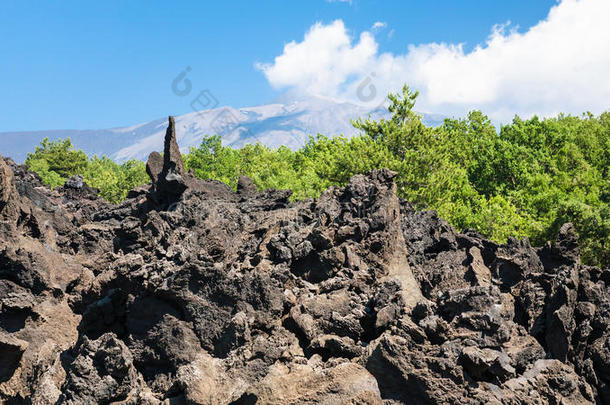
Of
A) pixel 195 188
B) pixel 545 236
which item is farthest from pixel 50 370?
pixel 545 236

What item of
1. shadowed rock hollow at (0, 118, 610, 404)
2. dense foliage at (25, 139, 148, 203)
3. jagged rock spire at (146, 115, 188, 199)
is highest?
dense foliage at (25, 139, 148, 203)

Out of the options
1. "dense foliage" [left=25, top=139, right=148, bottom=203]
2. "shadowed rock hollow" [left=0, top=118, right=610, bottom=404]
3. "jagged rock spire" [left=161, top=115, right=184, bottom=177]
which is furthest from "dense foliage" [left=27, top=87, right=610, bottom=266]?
"dense foliage" [left=25, top=139, right=148, bottom=203]

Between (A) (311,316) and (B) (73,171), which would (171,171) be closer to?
(A) (311,316)

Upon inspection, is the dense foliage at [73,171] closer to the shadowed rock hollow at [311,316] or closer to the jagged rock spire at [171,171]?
the jagged rock spire at [171,171]

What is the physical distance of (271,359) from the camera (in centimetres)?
892

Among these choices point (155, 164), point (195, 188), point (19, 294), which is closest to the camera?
point (19, 294)

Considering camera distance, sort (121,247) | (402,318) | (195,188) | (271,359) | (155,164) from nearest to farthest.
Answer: (271,359), (402,318), (121,247), (195,188), (155,164)

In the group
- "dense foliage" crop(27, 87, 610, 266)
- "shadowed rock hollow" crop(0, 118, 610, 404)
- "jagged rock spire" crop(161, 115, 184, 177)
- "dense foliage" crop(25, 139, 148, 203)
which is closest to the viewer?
"shadowed rock hollow" crop(0, 118, 610, 404)

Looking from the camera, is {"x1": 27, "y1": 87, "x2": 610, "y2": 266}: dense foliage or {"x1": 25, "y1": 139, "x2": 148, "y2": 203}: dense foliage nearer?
{"x1": 27, "y1": 87, "x2": 610, "y2": 266}: dense foliage

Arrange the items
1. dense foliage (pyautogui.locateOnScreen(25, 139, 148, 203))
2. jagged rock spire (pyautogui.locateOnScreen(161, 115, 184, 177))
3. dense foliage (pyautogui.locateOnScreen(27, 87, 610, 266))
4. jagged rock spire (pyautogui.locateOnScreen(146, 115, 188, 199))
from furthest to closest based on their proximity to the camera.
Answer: dense foliage (pyautogui.locateOnScreen(25, 139, 148, 203)) → dense foliage (pyautogui.locateOnScreen(27, 87, 610, 266)) → jagged rock spire (pyautogui.locateOnScreen(161, 115, 184, 177)) → jagged rock spire (pyautogui.locateOnScreen(146, 115, 188, 199))

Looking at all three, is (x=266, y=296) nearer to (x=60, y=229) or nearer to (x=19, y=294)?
(x=19, y=294)

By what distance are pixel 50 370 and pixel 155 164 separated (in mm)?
15794

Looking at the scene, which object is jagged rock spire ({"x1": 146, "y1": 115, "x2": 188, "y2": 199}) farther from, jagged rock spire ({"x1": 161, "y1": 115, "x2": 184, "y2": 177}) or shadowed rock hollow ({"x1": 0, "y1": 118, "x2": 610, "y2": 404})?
shadowed rock hollow ({"x1": 0, "y1": 118, "x2": 610, "y2": 404})

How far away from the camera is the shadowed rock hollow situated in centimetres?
844
